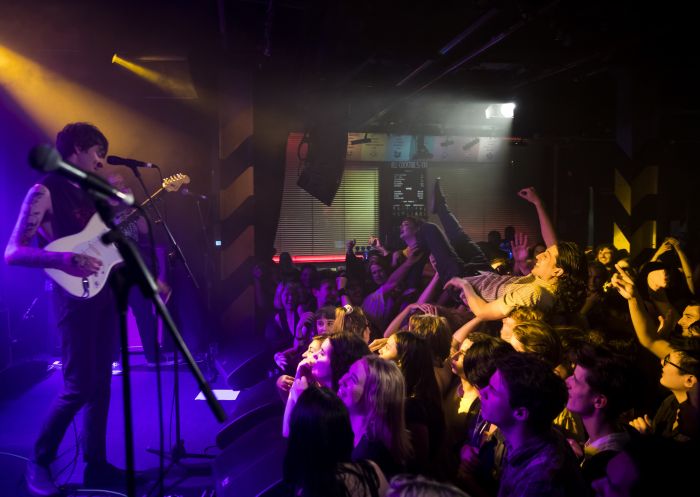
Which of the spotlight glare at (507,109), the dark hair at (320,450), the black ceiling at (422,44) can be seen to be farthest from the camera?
the spotlight glare at (507,109)

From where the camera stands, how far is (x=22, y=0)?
4180mm

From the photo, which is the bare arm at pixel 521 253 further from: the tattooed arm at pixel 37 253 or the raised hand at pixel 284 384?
the tattooed arm at pixel 37 253

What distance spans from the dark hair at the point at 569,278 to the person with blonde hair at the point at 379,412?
1.44m

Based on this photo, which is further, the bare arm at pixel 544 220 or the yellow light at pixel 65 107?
the yellow light at pixel 65 107

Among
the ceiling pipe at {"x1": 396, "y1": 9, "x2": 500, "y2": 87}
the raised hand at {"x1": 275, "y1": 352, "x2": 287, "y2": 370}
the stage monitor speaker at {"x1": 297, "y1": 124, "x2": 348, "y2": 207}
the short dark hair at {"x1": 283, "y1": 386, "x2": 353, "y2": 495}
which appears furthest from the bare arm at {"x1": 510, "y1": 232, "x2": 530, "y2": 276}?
the short dark hair at {"x1": 283, "y1": 386, "x2": 353, "y2": 495}

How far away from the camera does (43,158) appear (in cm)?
92

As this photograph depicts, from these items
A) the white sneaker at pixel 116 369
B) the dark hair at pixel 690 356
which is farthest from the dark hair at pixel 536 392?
the white sneaker at pixel 116 369

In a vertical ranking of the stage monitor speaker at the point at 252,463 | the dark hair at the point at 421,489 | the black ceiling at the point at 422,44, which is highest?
the black ceiling at the point at 422,44

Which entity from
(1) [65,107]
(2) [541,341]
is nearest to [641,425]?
(2) [541,341]

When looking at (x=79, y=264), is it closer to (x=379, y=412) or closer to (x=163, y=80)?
(x=379, y=412)

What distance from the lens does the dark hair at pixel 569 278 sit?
113 inches

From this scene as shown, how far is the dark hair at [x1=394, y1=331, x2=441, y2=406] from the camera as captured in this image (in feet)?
7.30

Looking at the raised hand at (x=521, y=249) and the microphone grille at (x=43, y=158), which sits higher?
the microphone grille at (x=43, y=158)

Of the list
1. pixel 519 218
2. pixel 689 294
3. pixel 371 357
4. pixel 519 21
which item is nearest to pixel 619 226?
Result: pixel 519 218
